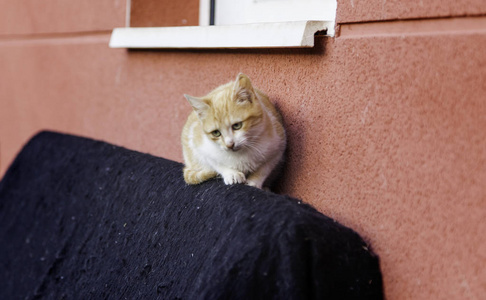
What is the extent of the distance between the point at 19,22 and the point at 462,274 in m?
3.28

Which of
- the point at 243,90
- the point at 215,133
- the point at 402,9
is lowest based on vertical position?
the point at 215,133

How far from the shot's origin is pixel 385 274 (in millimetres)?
1521

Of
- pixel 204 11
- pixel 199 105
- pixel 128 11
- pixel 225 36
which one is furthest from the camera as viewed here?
pixel 128 11

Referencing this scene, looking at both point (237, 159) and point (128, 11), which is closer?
point (237, 159)

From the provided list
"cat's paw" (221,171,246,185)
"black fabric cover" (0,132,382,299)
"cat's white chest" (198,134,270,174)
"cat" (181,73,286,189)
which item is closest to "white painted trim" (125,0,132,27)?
"black fabric cover" (0,132,382,299)

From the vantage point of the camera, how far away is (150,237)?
1.94m

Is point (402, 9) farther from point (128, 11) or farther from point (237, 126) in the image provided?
point (128, 11)

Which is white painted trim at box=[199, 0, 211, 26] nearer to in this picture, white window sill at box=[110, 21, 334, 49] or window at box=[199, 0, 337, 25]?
window at box=[199, 0, 337, 25]

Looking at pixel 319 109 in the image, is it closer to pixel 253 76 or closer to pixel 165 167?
pixel 253 76

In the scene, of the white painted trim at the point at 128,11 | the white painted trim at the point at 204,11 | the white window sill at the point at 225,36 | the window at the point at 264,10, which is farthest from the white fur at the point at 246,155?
the white painted trim at the point at 128,11

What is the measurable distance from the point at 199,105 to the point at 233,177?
278mm

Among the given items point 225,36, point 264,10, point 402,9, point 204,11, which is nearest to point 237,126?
point 225,36

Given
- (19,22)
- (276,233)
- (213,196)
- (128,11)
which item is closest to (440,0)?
(276,233)

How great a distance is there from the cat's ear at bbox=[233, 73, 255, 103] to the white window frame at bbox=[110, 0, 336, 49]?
6.3 inches
